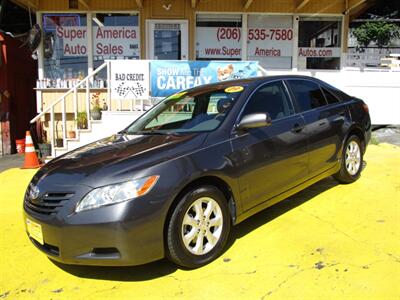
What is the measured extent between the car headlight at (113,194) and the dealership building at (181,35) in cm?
806


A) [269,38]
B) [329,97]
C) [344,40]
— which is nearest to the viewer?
[329,97]

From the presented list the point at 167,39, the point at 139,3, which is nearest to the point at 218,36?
the point at 167,39

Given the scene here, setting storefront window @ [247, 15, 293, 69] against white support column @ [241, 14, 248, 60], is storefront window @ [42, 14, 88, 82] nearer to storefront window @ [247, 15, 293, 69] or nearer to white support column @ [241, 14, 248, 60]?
white support column @ [241, 14, 248, 60]

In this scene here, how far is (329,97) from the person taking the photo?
5.57 meters

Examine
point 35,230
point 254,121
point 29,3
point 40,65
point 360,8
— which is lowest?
point 35,230

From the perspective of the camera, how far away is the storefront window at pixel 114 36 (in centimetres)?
1116

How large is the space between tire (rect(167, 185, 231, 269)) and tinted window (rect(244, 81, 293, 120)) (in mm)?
1038

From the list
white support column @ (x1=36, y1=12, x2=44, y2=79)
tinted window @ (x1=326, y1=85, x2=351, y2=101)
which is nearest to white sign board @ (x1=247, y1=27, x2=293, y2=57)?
white support column @ (x1=36, y1=12, x2=44, y2=79)

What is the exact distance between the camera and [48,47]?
1122 cm

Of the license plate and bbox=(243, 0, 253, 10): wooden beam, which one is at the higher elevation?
bbox=(243, 0, 253, 10): wooden beam

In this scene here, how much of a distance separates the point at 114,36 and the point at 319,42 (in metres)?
5.28

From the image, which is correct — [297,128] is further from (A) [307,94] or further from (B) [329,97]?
(B) [329,97]

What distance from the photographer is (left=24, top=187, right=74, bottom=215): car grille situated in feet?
11.0

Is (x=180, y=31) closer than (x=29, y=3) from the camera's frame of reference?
No
